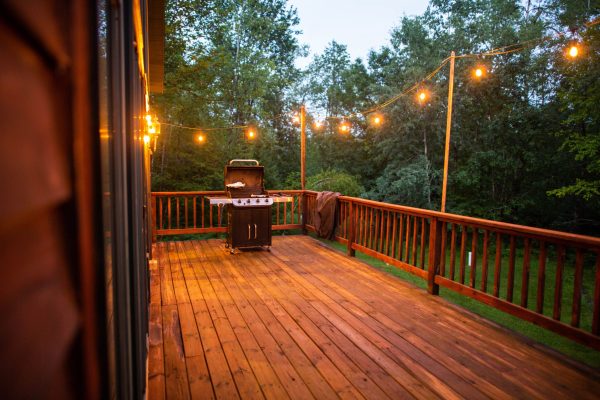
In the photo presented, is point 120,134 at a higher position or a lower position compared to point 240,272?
higher

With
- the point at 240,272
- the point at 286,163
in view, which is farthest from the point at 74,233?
the point at 286,163

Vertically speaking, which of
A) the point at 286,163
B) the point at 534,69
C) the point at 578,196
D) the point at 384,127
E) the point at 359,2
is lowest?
the point at 578,196

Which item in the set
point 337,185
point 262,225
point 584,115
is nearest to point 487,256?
point 262,225

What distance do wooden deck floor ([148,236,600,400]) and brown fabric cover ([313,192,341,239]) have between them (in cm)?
188

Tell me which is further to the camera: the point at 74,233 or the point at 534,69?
the point at 534,69

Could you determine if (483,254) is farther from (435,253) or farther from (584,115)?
(584,115)

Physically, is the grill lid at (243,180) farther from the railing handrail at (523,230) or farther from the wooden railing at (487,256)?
the railing handrail at (523,230)

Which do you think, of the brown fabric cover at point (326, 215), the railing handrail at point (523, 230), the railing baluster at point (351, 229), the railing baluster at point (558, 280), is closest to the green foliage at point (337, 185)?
the brown fabric cover at point (326, 215)

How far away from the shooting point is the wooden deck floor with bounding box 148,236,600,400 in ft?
7.74

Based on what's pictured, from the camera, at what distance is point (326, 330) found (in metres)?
3.15

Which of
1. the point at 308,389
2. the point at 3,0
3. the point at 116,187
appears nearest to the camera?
the point at 3,0

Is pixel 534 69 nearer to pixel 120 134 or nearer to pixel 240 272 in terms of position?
pixel 240 272

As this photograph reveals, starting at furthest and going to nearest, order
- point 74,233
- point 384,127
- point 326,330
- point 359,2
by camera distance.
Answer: point 359,2
point 384,127
point 326,330
point 74,233

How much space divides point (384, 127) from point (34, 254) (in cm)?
1559
